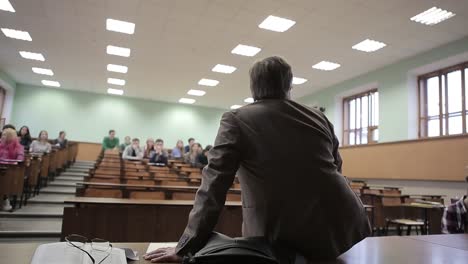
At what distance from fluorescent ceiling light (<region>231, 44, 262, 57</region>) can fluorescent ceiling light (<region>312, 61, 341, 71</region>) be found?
1938 mm

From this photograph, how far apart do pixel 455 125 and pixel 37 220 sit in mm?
8310

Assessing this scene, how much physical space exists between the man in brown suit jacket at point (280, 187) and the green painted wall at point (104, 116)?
1412 cm

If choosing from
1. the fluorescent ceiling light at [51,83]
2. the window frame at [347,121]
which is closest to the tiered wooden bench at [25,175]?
the fluorescent ceiling light at [51,83]

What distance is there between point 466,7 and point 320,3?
256cm

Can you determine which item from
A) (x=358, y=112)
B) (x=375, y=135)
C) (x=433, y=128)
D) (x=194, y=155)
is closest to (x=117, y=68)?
(x=194, y=155)

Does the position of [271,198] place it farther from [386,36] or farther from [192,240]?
[386,36]

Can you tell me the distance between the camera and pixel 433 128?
7859 mm

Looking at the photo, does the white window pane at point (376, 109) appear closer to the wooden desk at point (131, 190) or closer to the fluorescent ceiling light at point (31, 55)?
the wooden desk at point (131, 190)

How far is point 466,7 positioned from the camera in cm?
569

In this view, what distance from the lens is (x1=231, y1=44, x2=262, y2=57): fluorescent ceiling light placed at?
26.0 ft

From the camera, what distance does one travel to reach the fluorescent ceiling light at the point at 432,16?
5891 millimetres

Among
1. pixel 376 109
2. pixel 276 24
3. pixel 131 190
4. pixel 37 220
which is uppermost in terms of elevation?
pixel 276 24

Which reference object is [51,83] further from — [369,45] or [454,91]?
[454,91]

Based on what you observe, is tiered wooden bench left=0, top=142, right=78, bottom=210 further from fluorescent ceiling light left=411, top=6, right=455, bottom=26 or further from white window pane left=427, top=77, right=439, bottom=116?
white window pane left=427, top=77, right=439, bottom=116
